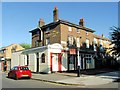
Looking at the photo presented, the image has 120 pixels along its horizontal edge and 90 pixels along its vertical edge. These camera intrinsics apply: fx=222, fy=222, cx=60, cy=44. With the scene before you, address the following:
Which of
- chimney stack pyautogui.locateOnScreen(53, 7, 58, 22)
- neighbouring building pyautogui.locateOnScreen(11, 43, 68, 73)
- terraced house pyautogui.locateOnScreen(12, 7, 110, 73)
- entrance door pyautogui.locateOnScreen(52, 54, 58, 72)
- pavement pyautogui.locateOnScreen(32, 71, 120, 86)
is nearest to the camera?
pavement pyautogui.locateOnScreen(32, 71, 120, 86)

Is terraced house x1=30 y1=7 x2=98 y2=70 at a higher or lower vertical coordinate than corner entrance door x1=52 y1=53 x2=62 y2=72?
higher

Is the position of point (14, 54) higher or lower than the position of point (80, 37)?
lower

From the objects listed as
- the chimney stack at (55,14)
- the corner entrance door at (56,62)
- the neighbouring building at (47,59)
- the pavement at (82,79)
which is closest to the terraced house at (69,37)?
the chimney stack at (55,14)

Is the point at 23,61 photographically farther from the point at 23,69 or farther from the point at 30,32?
the point at 23,69

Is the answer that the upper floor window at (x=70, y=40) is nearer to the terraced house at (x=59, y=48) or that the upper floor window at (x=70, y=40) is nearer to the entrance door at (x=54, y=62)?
the terraced house at (x=59, y=48)

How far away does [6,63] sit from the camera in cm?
4722

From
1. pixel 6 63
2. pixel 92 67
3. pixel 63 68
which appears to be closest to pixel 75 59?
pixel 63 68

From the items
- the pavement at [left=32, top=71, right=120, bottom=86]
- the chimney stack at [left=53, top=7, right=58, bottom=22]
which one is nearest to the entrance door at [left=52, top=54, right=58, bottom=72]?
the pavement at [left=32, top=71, right=120, bottom=86]

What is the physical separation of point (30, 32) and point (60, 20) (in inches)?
425

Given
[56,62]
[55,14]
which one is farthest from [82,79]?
[55,14]

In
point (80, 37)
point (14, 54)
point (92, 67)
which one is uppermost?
point (80, 37)

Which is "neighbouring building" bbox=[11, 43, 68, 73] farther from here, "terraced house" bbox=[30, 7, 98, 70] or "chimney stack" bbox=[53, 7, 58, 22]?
"chimney stack" bbox=[53, 7, 58, 22]

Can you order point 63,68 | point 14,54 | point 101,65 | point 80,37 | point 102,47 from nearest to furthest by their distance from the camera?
point 63,68
point 80,37
point 14,54
point 101,65
point 102,47

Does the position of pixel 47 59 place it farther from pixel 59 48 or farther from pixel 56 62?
pixel 59 48
